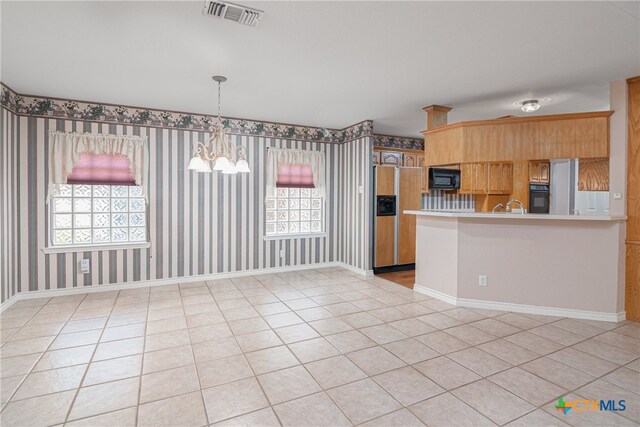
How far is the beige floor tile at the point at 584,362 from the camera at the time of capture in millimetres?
2494

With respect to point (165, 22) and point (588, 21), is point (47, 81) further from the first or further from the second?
point (588, 21)

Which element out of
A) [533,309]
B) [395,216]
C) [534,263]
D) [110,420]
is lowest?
[110,420]

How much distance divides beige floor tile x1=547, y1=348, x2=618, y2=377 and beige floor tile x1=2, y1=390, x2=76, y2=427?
3.56 m

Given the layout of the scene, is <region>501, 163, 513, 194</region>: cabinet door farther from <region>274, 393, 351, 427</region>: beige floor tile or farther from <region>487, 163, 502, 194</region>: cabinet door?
<region>274, 393, 351, 427</region>: beige floor tile

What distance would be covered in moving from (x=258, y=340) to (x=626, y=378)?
287cm

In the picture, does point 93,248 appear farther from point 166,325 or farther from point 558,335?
point 558,335

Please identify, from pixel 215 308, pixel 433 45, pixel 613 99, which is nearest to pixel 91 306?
pixel 215 308

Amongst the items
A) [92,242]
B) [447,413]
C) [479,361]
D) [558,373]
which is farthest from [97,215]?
[558,373]

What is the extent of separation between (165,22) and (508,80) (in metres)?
3.44

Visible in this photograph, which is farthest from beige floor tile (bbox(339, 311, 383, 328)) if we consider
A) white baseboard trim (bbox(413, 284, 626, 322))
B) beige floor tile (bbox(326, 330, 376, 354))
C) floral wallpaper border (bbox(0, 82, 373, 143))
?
floral wallpaper border (bbox(0, 82, 373, 143))

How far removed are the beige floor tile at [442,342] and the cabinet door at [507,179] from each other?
15.0ft

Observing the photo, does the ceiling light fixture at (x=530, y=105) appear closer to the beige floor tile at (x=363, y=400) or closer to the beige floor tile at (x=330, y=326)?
the beige floor tile at (x=330, y=326)

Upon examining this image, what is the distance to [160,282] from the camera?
500cm

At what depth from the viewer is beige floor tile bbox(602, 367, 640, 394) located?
2291 mm
